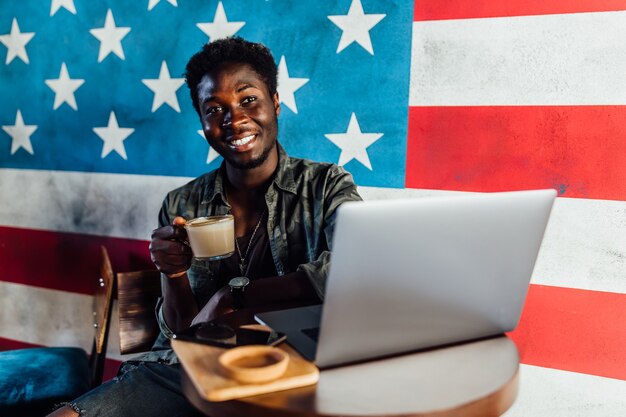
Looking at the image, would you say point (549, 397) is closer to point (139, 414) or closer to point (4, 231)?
point (139, 414)

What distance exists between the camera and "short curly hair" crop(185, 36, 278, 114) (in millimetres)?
1727

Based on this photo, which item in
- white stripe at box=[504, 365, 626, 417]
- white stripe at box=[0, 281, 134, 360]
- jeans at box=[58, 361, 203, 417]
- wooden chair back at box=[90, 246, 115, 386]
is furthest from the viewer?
white stripe at box=[0, 281, 134, 360]

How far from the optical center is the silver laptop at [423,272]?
0.76m

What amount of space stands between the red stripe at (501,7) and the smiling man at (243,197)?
563 mm

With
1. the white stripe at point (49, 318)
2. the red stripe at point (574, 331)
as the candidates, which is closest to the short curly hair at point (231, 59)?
the red stripe at point (574, 331)

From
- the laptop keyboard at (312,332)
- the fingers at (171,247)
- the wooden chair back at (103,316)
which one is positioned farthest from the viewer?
the wooden chair back at (103,316)

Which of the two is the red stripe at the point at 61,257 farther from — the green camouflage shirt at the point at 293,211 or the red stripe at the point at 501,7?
the red stripe at the point at 501,7

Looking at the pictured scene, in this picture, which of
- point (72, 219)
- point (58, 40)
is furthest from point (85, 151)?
point (58, 40)

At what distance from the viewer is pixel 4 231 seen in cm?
272

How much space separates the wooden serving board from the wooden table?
11 mm

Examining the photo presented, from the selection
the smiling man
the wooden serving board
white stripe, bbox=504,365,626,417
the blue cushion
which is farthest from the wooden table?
the blue cushion

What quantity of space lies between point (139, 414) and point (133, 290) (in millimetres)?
831

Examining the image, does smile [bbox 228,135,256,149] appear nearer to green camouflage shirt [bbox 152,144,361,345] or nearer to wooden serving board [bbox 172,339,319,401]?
green camouflage shirt [bbox 152,144,361,345]

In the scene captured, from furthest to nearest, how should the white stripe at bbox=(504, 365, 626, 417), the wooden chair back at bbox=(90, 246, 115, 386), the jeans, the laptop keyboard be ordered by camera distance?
the wooden chair back at bbox=(90, 246, 115, 386)
the white stripe at bbox=(504, 365, 626, 417)
the jeans
the laptop keyboard
